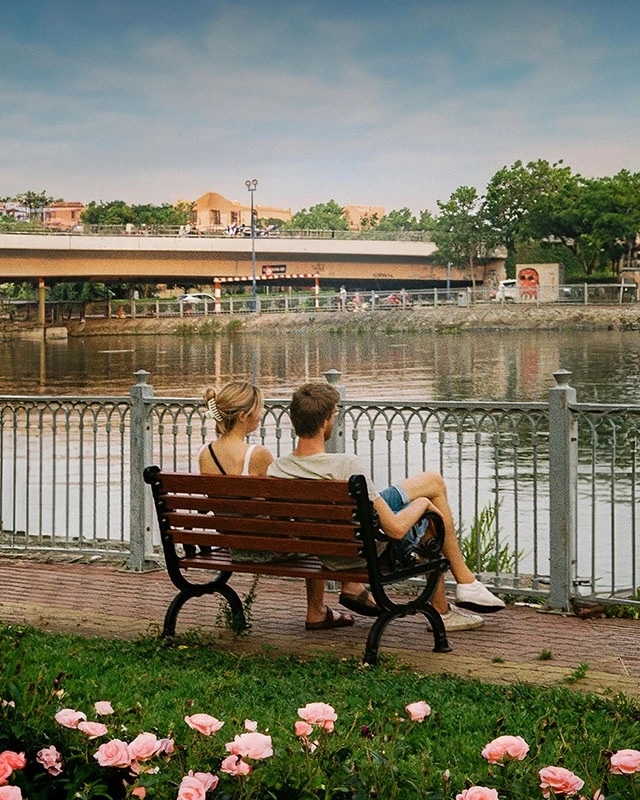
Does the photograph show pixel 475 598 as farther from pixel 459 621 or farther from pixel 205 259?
pixel 205 259

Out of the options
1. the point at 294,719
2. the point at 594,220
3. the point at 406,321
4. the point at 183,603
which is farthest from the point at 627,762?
the point at 594,220

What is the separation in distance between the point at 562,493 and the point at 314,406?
2177 mm

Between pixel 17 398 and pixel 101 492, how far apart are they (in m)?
7.23

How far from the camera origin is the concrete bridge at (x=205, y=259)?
86.3m

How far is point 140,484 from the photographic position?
1014 centimetres

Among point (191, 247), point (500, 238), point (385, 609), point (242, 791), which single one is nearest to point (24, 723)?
point (242, 791)

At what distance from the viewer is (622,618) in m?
8.34

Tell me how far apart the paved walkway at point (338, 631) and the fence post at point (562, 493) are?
0.64 feet

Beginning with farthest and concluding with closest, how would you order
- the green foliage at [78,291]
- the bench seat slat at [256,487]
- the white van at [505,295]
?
the green foliage at [78,291]
the white van at [505,295]
the bench seat slat at [256,487]

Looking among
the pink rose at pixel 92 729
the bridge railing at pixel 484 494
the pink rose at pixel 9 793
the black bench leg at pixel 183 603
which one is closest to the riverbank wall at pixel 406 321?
the bridge railing at pixel 484 494

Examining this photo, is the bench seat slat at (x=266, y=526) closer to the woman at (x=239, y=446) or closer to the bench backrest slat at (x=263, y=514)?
the bench backrest slat at (x=263, y=514)

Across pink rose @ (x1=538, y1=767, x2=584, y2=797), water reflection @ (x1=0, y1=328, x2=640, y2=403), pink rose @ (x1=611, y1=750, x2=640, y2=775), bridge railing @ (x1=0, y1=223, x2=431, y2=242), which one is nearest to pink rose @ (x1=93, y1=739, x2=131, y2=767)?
pink rose @ (x1=538, y1=767, x2=584, y2=797)

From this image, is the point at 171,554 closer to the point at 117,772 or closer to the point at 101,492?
the point at 117,772

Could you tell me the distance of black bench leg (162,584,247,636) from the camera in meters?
7.41
